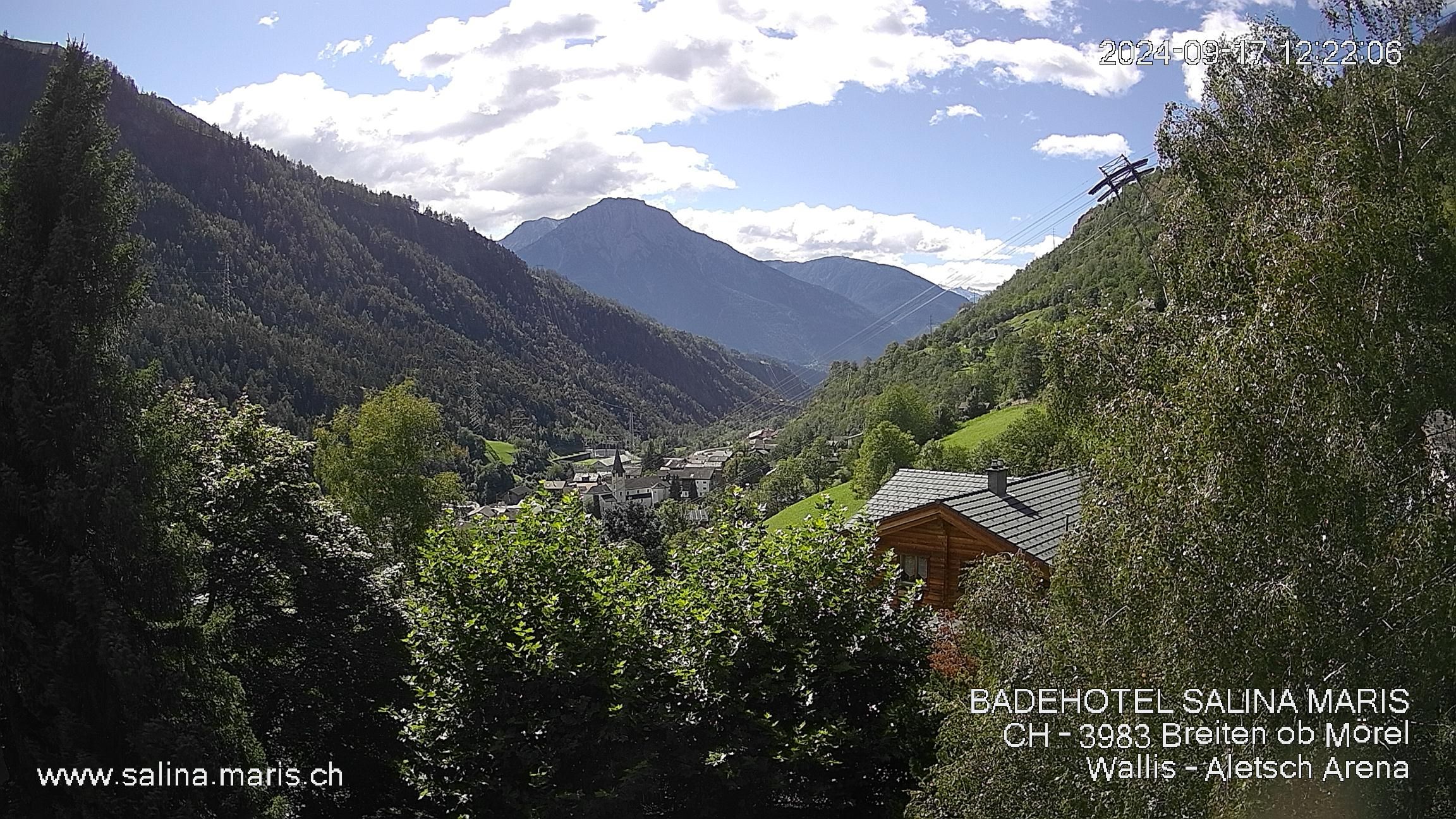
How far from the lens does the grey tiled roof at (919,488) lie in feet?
77.2

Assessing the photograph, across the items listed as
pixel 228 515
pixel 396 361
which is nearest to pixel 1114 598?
pixel 228 515

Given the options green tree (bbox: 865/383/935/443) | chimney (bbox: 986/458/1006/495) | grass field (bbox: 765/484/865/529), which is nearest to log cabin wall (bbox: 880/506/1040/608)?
chimney (bbox: 986/458/1006/495)

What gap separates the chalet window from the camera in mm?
20328

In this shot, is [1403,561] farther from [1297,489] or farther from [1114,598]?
[1114,598]

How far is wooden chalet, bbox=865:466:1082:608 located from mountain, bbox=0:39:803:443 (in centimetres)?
9000

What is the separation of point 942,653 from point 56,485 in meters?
11.5

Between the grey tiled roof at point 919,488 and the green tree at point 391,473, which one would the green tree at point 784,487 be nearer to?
the grey tiled roof at point 919,488

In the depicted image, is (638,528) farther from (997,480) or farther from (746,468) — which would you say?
(746,468)

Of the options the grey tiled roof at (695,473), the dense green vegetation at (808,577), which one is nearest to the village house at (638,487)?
the grey tiled roof at (695,473)

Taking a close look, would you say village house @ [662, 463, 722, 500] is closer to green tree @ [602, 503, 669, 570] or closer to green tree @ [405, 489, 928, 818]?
green tree @ [602, 503, 669, 570]

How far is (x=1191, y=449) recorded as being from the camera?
6797mm

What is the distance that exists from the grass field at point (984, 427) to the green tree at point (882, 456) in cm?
296

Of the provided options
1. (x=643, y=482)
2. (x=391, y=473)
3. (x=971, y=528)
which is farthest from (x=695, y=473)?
(x=971, y=528)

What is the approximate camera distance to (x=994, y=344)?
94750 millimetres
